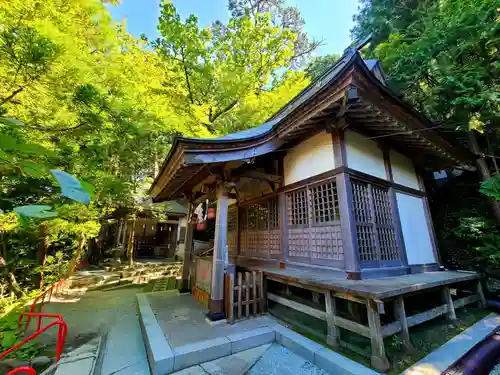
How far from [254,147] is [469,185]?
753cm

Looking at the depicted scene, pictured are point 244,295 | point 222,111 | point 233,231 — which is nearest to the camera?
point 244,295

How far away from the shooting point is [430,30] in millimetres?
6820

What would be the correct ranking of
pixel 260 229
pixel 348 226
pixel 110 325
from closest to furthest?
pixel 348 226 → pixel 110 325 → pixel 260 229

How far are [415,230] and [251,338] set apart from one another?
5003 mm

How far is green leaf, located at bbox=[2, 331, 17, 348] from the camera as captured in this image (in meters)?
4.62

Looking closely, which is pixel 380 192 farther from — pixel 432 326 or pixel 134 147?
pixel 134 147

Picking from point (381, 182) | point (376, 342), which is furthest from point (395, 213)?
point (376, 342)

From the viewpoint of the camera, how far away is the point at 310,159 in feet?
17.9

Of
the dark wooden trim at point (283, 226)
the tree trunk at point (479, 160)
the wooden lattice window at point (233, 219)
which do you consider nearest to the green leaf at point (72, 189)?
the dark wooden trim at point (283, 226)

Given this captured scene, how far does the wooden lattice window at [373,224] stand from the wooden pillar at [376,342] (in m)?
1.29

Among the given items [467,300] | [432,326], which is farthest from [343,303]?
[467,300]

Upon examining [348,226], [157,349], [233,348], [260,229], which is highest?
[260,229]

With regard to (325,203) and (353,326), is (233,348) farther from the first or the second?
(325,203)

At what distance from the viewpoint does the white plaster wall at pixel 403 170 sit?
241 inches
